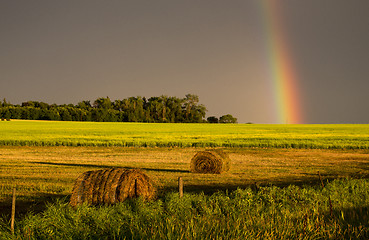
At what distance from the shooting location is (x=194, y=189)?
14.9 m

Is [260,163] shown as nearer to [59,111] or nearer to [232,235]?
[232,235]

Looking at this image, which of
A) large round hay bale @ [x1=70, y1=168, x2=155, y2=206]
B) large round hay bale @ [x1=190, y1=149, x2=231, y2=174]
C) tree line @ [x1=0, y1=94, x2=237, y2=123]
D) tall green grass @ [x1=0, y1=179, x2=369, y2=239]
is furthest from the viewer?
tree line @ [x1=0, y1=94, x2=237, y2=123]

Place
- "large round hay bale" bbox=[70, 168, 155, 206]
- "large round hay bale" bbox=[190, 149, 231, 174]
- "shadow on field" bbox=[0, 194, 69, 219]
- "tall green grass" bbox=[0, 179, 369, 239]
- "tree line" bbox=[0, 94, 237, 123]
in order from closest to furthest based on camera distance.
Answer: "tall green grass" bbox=[0, 179, 369, 239] → "large round hay bale" bbox=[70, 168, 155, 206] → "shadow on field" bbox=[0, 194, 69, 219] → "large round hay bale" bbox=[190, 149, 231, 174] → "tree line" bbox=[0, 94, 237, 123]

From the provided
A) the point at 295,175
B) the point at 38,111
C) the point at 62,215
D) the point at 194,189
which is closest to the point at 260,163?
the point at 295,175

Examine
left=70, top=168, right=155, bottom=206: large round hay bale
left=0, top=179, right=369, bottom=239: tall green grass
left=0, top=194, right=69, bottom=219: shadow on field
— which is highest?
left=70, top=168, right=155, bottom=206: large round hay bale

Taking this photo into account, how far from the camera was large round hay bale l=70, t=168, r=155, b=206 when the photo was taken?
33.4 feet

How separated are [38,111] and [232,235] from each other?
422ft

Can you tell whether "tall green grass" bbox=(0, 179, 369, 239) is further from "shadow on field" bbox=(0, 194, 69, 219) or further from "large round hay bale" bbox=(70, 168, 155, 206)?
"shadow on field" bbox=(0, 194, 69, 219)

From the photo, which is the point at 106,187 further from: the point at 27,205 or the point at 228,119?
the point at 228,119

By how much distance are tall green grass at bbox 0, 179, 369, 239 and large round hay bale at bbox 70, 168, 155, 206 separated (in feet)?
1.23

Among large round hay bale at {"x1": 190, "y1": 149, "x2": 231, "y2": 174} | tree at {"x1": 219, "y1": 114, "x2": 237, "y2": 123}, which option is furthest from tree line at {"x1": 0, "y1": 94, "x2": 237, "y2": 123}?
large round hay bale at {"x1": 190, "y1": 149, "x2": 231, "y2": 174}

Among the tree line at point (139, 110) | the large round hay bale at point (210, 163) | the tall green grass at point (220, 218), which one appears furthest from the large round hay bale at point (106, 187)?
the tree line at point (139, 110)

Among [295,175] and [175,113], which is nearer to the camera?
[295,175]

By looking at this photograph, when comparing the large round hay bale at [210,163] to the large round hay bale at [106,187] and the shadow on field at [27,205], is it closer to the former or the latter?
the shadow on field at [27,205]
